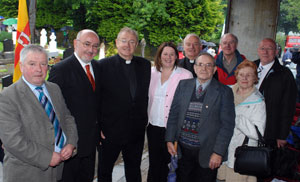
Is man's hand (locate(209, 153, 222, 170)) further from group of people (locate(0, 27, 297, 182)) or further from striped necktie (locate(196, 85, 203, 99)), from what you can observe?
striped necktie (locate(196, 85, 203, 99))

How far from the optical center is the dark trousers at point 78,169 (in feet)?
10.1

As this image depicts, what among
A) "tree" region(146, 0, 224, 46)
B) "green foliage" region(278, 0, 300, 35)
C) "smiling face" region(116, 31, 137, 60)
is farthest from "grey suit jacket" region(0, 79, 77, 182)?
"green foliage" region(278, 0, 300, 35)

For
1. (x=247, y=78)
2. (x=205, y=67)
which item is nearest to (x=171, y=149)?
(x=205, y=67)

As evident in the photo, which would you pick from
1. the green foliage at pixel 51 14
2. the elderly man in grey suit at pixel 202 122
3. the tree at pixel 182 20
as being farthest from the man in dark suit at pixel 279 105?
the green foliage at pixel 51 14

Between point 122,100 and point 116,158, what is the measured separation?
805 millimetres

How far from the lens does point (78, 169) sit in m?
3.24

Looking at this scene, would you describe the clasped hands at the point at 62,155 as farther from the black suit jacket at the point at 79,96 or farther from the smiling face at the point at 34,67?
the smiling face at the point at 34,67

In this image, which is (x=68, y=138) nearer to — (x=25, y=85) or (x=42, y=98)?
(x=42, y=98)

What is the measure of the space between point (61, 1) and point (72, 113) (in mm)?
31043

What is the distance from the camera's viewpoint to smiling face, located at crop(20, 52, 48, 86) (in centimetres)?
243

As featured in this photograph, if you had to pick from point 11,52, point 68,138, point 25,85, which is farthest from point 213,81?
point 11,52

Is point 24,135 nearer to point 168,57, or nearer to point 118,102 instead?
point 118,102

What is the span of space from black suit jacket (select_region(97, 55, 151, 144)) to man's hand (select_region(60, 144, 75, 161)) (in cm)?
68

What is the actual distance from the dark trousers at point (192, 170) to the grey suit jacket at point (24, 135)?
1.53 meters
